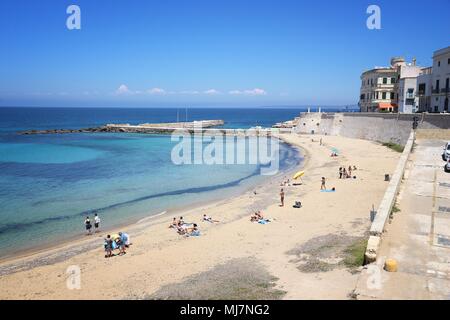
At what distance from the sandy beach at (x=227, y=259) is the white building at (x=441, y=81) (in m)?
23.4

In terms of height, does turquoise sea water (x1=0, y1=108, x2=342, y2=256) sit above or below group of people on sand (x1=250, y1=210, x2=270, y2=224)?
below

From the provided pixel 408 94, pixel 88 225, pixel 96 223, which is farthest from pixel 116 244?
pixel 408 94

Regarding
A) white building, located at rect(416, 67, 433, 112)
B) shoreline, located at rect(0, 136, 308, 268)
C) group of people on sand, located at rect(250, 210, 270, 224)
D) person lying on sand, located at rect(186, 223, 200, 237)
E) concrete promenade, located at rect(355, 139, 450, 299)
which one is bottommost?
shoreline, located at rect(0, 136, 308, 268)

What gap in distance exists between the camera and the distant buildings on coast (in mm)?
41562

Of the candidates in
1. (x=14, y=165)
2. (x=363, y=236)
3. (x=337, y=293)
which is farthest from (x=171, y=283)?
(x=14, y=165)

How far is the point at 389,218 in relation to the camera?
14195 millimetres

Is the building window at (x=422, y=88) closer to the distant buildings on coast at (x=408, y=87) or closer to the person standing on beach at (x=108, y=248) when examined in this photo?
the distant buildings on coast at (x=408, y=87)

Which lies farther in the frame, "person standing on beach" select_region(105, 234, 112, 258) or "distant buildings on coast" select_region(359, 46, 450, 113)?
"distant buildings on coast" select_region(359, 46, 450, 113)

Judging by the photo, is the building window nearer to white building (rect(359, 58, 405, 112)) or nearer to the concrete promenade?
white building (rect(359, 58, 405, 112))

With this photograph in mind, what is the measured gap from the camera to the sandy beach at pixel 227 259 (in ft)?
37.0

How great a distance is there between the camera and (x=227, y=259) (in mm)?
14312

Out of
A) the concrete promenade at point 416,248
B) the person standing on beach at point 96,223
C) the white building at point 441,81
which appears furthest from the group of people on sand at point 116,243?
the white building at point 441,81

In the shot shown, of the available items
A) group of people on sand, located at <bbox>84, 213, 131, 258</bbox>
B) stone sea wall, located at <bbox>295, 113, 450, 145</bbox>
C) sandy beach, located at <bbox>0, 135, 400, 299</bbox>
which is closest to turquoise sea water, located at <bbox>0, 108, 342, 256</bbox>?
sandy beach, located at <bbox>0, 135, 400, 299</bbox>
